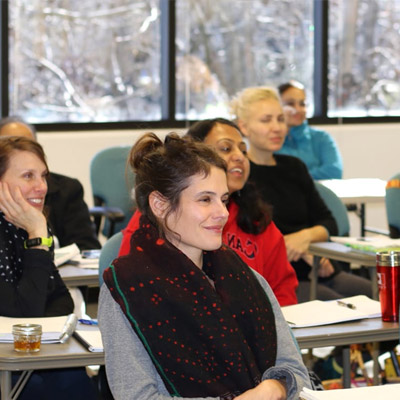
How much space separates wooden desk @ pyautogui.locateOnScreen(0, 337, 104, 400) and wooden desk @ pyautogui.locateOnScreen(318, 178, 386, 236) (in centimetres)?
278

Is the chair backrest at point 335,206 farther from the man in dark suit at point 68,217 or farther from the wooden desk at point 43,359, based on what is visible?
the wooden desk at point 43,359

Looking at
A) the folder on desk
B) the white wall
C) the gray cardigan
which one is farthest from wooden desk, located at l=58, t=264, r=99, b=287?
the white wall

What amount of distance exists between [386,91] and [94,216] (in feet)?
11.1

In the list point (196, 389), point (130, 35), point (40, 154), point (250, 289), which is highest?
point (130, 35)


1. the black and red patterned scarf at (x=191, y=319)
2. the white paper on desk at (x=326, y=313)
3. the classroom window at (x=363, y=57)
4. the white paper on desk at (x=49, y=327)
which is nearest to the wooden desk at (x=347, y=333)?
the white paper on desk at (x=326, y=313)

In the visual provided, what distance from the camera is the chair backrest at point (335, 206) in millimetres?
4359

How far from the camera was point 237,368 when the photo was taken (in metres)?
2.03

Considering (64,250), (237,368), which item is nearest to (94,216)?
(64,250)

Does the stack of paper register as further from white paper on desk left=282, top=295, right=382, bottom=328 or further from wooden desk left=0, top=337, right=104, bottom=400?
wooden desk left=0, top=337, right=104, bottom=400

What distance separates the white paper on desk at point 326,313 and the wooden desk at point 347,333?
2 centimetres

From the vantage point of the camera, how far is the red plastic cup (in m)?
2.61

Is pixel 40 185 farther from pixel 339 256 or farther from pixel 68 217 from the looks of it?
pixel 339 256

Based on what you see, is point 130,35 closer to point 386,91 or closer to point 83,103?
point 83,103

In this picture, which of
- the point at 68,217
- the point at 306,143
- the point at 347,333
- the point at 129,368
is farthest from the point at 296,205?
the point at 129,368
